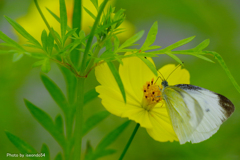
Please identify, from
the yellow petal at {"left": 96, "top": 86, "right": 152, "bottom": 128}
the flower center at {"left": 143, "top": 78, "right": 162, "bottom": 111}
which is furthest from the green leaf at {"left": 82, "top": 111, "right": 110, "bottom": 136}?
the flower center at {"left": 143, "top": 78, "right": 162, "bottom": 111}

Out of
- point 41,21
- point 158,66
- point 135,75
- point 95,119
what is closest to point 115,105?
point 95,119

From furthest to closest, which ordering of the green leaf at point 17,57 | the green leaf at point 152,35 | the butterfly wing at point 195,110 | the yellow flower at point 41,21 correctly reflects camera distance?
the yellow flower at point 41,21, the butterfly wing at point 195,110, the green leaf at point 152,35, the green leaf at point 17,57

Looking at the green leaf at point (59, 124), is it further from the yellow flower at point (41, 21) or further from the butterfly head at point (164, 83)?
the yellow flower at point (41, 21)

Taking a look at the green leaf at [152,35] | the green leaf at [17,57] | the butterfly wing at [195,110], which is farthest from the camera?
the butterfly wing at [195,110]

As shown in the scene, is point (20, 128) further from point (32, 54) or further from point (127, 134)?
point (32, 54)

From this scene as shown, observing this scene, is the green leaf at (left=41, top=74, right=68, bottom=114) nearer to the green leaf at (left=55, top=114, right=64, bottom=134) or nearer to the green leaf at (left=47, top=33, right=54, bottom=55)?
the green leaf at (left=55, top=114, right=64, bottom=134)

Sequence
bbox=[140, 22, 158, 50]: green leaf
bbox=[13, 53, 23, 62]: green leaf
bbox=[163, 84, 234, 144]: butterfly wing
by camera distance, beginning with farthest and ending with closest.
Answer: bbox=[163, 84, 234, 144]: butterfly wing
bbox=[140, 22, 158, 50]: green leaf
bbox=[13, 53, 23, 62]: green leaf

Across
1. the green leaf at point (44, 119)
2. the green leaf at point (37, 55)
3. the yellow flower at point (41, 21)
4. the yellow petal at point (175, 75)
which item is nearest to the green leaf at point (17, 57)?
the green leaf at point (37, 55)

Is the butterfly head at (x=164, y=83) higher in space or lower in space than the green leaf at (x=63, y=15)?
lower
